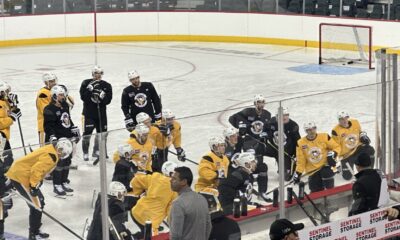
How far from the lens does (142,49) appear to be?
75.9 feet

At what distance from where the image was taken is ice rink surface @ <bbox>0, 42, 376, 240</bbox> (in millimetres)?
6812

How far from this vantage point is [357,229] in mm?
7992

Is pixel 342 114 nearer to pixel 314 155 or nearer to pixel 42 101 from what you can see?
pixel 314 155

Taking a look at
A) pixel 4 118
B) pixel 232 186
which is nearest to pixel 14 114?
pixel 4 118

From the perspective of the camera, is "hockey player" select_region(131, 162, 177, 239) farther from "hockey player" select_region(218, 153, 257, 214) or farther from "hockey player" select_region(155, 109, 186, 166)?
"hockey player" select_region(218, 153, 257, 214)

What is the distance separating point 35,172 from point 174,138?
3.44ft

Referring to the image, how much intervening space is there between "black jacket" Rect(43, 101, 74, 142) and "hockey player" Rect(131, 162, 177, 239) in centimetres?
421

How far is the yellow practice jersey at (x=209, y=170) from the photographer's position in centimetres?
727

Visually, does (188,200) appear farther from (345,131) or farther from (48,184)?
(345,131)

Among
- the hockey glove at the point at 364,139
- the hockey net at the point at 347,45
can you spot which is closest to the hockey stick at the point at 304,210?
the hockey glove at the point at 364,139

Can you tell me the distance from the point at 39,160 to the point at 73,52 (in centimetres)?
1619

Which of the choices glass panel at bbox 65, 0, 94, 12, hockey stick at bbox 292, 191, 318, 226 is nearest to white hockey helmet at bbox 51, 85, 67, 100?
hockey stick at bbox 292, 191, 318, 226

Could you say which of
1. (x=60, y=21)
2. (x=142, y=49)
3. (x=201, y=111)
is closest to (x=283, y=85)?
(x=201, y=111)

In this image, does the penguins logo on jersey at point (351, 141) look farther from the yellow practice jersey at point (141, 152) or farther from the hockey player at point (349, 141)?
the yellow practice jersey at point (141, 152)
